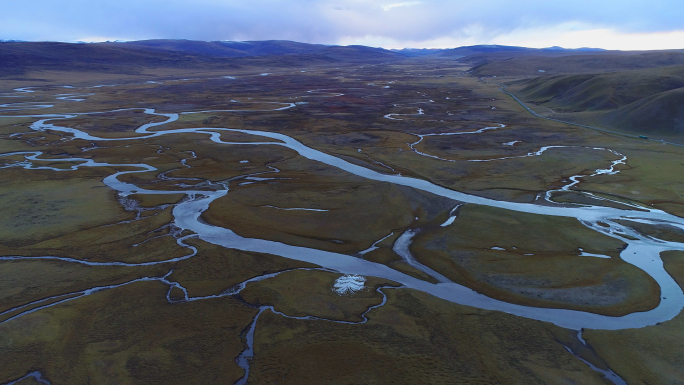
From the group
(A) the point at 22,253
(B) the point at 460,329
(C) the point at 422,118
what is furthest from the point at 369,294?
(C) the point at 422,118

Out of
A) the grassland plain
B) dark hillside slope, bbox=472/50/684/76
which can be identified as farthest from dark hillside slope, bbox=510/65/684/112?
dark hillside slope, bbox=472/50/684/76

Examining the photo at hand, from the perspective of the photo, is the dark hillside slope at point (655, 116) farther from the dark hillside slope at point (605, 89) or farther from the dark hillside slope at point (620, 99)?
the dark hillside slope at point (605, 89)

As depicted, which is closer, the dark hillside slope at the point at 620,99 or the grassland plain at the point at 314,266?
the grassland plain at the point at 314,266

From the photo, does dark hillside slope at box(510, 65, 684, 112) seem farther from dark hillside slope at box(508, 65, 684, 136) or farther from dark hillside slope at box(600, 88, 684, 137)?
dark hillside slope at box(600, 88, 684, 137)

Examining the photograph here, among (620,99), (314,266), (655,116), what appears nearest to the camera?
(314,266)

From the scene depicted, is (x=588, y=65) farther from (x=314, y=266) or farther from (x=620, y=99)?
(x=314, y=266)

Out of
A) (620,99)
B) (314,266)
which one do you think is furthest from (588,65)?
(314,266)

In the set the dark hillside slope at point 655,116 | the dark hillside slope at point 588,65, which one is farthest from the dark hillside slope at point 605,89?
the dark hillside slope at point 588,65

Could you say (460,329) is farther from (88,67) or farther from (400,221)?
Result: (88,67)
